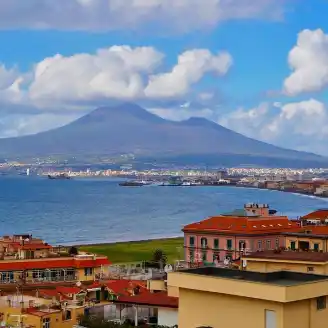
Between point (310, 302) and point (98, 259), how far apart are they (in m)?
18.3

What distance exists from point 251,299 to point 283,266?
6.96m

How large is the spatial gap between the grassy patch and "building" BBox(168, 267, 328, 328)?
122ft

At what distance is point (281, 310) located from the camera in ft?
32.4

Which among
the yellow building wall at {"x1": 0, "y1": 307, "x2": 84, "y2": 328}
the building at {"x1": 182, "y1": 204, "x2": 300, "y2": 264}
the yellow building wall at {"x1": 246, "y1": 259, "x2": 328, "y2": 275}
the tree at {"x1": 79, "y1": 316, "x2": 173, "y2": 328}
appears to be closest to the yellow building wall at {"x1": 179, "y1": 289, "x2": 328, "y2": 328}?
the tree at {"x1": 79, "y1": 316, "x2": 173, "y2": 328}

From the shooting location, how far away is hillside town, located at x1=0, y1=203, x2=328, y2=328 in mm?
10188

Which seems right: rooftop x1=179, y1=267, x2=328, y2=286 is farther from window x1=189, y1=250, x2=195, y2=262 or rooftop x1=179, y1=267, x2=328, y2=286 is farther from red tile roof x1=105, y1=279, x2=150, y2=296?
window x1=189, y1=250, x2=195, y2=262

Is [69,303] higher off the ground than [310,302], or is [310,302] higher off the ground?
[310,302]

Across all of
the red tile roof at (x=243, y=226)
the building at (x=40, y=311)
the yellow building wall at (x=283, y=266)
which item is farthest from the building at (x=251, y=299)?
the red tile roof at (x=243, y=226)

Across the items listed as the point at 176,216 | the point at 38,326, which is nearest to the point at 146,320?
the point at 38,326

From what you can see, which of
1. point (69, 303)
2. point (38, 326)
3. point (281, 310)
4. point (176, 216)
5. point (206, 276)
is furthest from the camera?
point (176, 216)

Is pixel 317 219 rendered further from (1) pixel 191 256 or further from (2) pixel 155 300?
(2) pixel 155 300

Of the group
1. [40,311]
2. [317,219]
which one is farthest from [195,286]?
[317,219]

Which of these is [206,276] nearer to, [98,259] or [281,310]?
[281,310]

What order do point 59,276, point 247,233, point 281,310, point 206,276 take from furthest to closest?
Answer: point 247,233
point 59,276
point 206,276
point 281,310
